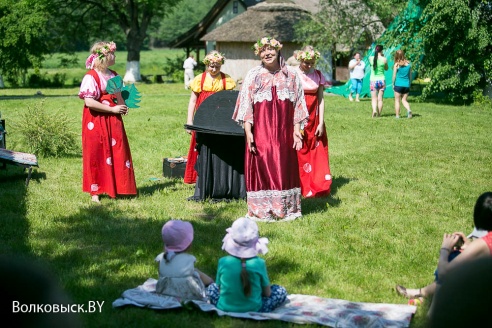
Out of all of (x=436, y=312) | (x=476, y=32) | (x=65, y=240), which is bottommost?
(x=65, y=240)

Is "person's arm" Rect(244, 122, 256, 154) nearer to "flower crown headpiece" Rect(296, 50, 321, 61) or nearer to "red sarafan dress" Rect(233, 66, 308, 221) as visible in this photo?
"red sarafan dress" Rect(233, 66, 308, 221)

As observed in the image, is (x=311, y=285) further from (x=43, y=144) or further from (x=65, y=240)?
(x=43, y=144)

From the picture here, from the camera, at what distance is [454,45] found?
23.6 metres

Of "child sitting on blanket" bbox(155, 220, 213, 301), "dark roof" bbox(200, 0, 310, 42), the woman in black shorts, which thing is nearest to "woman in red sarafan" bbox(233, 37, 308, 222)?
"child sitting on blanket" bbox(155, 220, 213, 301)

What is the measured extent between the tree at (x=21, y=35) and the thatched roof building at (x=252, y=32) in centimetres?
979

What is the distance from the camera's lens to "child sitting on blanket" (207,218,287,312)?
4.99 metres

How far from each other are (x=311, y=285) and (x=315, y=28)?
28448 millimetres

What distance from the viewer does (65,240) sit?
24.1ft

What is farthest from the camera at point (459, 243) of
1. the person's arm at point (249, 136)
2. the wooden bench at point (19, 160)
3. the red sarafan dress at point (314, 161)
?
the wooden bench at point (19, 160)

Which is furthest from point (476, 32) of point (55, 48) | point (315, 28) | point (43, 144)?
point (55, 48)

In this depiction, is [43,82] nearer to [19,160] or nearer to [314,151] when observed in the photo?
[19,160]

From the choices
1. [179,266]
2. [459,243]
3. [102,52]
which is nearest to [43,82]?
[102,52]

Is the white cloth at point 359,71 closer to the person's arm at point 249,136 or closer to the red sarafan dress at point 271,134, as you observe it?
the red sarafan dress at point 271,134

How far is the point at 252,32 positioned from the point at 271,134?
36010 millimetres
